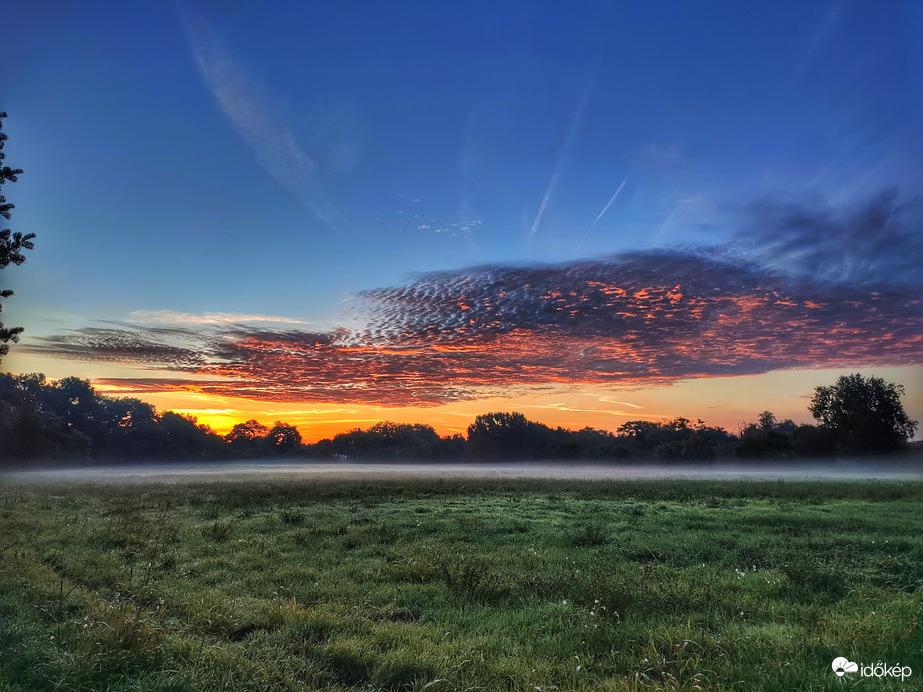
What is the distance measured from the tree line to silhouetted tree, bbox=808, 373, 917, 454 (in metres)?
0.15

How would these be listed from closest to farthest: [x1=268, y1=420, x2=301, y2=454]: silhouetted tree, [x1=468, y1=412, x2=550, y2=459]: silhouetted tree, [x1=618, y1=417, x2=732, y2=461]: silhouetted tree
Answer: [x1=618, y1=417, x2=732, y2=461]: silhouetted tree, [x1=468, y1=412, x2=550, y2=459]: silhouetted tree, [x1=268, y1=420, x2=301, y2=454]: silhouetted tree

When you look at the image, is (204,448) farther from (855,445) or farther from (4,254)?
(855,445)

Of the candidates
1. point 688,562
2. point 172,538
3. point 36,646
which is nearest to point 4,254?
point 172,538

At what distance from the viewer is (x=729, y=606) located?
9023 mm

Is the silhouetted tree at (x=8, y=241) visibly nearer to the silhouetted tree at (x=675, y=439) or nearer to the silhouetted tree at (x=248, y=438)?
the silhouetted tree at (x=675, y=439)

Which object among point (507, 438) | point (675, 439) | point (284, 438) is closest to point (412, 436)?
point (507, 438)

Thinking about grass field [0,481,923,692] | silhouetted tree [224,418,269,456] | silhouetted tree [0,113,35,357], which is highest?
silhouetted tree [0,113,35,357]

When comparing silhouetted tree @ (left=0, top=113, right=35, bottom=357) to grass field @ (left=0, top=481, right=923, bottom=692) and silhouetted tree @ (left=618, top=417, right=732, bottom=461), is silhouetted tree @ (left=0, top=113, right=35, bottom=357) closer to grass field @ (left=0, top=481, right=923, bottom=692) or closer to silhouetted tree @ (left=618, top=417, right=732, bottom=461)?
grass field @ (left=0, top=481, right=923, bottom=692)

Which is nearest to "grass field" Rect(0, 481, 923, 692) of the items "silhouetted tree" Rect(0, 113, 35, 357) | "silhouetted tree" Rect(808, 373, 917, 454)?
"silhouetted tree" Rect(0, 113, 35, 357)

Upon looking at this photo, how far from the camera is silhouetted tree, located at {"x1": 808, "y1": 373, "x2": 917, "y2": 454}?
79688mm

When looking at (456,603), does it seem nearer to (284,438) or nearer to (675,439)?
(675,439)

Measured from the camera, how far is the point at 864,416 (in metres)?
82.4

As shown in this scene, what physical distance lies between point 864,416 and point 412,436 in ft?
321

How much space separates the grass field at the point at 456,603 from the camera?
6.15 meters
